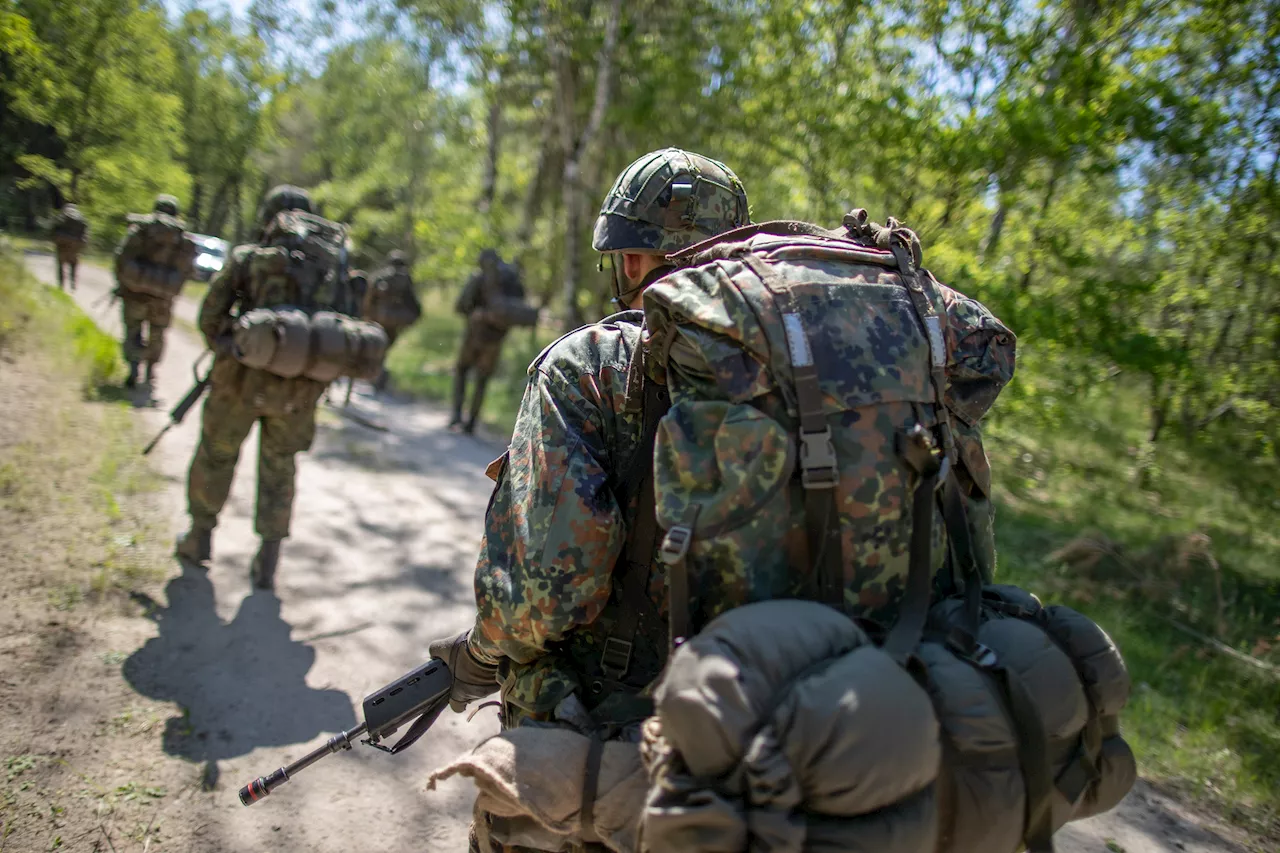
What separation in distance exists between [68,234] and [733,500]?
1412 cm

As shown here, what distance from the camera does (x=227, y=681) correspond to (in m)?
3.78

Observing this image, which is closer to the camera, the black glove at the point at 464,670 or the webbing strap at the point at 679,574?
Result: the webbing strap at the point at 679,574

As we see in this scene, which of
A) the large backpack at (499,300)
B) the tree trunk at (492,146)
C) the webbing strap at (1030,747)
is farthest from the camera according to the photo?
the tree trunk at (492,146)

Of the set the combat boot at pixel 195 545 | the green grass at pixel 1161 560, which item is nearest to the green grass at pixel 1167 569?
the green grass at pixel 1161 560

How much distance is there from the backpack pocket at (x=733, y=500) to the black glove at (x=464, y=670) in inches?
34.4

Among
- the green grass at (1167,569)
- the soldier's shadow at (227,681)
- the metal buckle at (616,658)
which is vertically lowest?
the soldier's shadow at (227,681)

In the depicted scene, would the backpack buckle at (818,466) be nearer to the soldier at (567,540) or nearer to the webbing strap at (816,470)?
the webbing strap at (816,470)

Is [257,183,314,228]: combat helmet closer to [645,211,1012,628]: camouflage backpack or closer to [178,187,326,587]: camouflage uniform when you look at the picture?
[178,187,326,587]: camouflage uniform

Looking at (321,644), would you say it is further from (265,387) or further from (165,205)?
(165,205)

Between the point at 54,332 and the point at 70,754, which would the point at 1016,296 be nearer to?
the point at 70,754

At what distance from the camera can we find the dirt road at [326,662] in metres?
3.00

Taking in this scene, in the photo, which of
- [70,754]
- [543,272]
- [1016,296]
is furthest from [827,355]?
[543,272]

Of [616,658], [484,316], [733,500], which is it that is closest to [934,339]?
[733,500]

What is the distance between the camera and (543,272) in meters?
17.3
